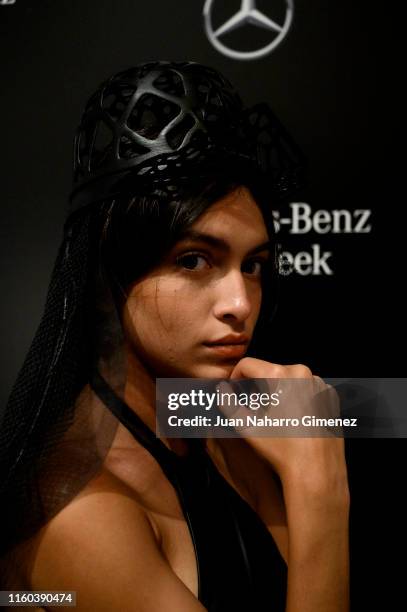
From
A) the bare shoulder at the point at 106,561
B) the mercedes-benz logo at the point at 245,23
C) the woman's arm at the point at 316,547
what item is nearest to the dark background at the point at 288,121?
the mercedes-benz logo at the point at 245,23

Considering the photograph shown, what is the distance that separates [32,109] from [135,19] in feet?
0.82

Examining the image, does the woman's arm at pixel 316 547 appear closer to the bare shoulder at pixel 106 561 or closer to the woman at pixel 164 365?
the woman at pixel 164 365

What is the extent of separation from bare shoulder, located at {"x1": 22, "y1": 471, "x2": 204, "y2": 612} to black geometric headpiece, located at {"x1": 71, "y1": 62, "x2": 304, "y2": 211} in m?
0.41

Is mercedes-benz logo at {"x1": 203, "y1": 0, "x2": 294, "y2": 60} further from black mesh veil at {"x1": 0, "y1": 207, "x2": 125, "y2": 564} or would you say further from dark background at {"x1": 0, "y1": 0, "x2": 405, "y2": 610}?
black mesh veil at {"x1": 0, "y1": 207, "x2": 125, "y2": 564}

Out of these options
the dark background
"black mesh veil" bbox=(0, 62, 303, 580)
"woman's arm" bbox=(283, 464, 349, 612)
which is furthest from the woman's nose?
the dark background

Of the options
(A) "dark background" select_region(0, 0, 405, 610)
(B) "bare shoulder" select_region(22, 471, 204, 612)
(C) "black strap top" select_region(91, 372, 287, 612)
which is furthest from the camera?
(A) "dark background" select_region(0, 0, 405, 610)

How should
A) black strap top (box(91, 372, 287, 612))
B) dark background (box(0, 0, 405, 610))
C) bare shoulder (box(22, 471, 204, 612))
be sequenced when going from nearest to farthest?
bare shoulder (box(22, 471, 204, 612)), black strap top (box(91, 372, 287, 612)), dark background (box(0, 0, 405, 610))

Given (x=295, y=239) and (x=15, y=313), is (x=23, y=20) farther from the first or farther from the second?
(x=295, y=239)

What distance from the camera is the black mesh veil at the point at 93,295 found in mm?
716

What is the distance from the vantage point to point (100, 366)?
775mm

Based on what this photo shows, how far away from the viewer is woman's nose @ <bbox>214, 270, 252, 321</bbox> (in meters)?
0.74

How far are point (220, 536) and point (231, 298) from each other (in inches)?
12.8

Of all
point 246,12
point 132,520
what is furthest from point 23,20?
point 132,520

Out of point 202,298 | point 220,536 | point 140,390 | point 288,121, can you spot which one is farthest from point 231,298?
point 288,121
